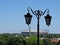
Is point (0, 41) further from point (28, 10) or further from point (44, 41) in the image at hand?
point (28, 10)

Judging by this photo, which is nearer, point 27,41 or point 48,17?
point 48,17

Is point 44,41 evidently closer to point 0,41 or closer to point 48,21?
point 0,41

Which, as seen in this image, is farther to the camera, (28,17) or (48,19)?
(48,19)

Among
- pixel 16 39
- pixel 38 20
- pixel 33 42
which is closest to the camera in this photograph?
pixel 38 20

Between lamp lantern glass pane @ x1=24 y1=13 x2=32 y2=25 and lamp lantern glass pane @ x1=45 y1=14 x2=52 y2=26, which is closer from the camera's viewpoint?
lamp lantern glass pane @ x1=24 y1=13 x2=32 y2=25

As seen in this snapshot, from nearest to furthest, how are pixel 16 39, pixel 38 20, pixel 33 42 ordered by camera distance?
1. pixel 38 20
2. pixel 33 42
3. pixel 16 39

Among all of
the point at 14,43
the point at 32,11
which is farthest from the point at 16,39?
the point at 32,11

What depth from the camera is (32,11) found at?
12.4m

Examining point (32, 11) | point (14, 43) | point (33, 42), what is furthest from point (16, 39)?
point (32, 11)

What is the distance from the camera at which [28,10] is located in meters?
12.2

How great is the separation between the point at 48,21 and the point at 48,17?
0.17 meters

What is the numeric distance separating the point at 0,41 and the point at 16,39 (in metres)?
3.18

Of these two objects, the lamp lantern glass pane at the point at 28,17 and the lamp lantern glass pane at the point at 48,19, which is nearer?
the lamp lantern glass pane at the point at 28,17

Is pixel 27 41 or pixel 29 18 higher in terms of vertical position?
pixel 29 18
